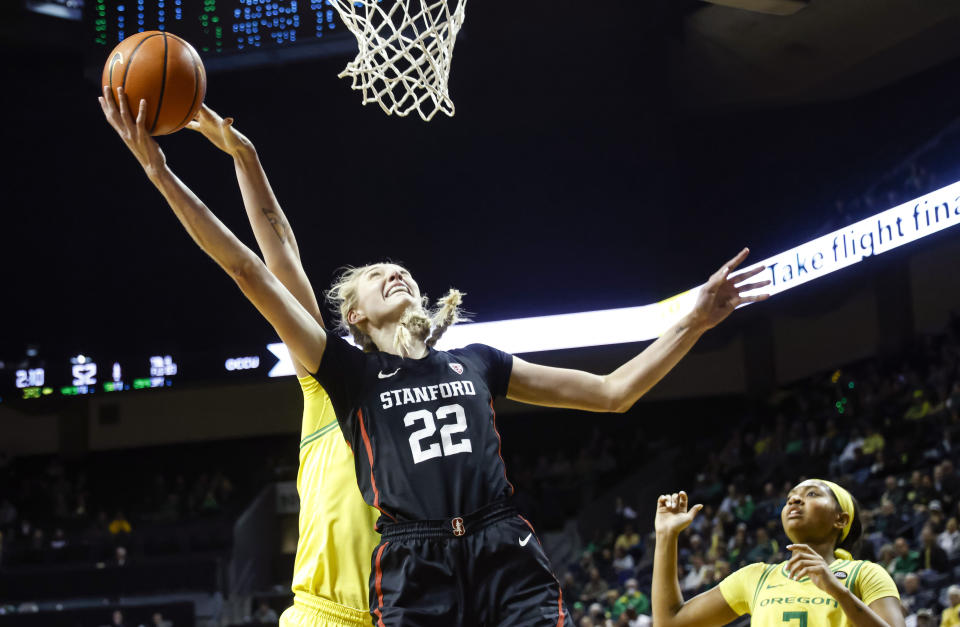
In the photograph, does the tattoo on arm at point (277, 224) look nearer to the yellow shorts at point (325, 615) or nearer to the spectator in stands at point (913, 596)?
the yellow shorts at point (325, 615)

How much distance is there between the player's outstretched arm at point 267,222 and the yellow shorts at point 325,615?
614 mm

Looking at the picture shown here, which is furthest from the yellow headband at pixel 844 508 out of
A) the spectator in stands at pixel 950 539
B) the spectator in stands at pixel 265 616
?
the spectator in stands at pixel 265 616

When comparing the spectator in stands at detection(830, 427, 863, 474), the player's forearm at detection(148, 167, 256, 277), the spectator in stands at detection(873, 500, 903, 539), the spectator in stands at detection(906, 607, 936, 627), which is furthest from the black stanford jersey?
the spectator in stands at detection(830, 427, 863, 474)

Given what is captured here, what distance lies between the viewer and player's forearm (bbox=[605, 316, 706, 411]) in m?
2.78

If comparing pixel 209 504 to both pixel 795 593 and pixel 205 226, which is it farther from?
pixel 205 226

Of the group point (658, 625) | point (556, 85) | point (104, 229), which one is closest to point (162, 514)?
point (104, 229)

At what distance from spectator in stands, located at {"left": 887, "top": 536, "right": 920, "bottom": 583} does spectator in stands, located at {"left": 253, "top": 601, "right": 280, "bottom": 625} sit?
754 centimetres

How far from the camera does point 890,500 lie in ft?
33.1

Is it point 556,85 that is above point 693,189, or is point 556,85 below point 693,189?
above

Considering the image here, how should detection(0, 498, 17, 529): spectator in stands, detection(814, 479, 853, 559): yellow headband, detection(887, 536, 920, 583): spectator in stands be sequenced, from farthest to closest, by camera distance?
detection(0, 498, 17, 529): spectator in stands, detection(887, 536, 920, 583): spectator in stands, detection(814, 479, 853, 559): yellow headband

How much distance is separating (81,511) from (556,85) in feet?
33.9

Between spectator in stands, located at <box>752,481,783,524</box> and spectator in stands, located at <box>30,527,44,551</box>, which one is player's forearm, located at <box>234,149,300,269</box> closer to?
spectator in stands, located at <box>752,481,783,524</box>

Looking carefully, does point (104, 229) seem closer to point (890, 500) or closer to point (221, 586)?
point (221, 586)

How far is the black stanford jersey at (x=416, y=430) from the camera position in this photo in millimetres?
2443
